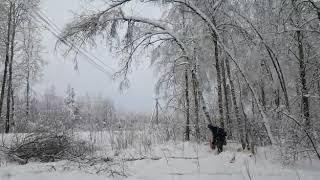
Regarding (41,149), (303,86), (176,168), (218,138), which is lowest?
(176,168)

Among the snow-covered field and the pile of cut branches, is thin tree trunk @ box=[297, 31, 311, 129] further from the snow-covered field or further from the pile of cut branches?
the pile of cut branches

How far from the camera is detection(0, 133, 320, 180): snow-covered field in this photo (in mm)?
9008

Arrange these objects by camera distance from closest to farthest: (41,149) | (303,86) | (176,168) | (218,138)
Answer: (176,168), (41,149), (218,138), (303,86)

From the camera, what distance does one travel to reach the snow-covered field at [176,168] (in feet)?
29.6

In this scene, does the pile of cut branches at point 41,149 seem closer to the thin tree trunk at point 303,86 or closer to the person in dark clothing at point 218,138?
the person in dark clothing at point 218,138

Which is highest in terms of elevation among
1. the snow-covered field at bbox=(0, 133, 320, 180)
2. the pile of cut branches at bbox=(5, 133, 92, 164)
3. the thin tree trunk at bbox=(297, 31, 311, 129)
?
the thin tree trunk at bbox=(297, 31, 311, 129)

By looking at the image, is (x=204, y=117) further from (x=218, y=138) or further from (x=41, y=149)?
(x=41, y=149)

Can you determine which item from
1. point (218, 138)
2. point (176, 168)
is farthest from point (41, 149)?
point (218, 138)

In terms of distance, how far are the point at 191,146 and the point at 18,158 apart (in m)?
5.95

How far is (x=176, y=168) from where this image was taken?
10242mm

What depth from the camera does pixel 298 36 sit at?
48.9 feet

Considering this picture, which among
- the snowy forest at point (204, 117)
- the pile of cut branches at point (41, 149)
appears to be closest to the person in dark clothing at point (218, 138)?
the snowy forest at point (204, 117)

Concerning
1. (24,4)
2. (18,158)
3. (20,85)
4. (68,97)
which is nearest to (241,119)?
(18,158)

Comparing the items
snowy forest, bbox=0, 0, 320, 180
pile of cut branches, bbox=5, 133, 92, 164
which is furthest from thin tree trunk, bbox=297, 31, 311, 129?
pile of cut branches, bbox=5, 133, 92, 164
